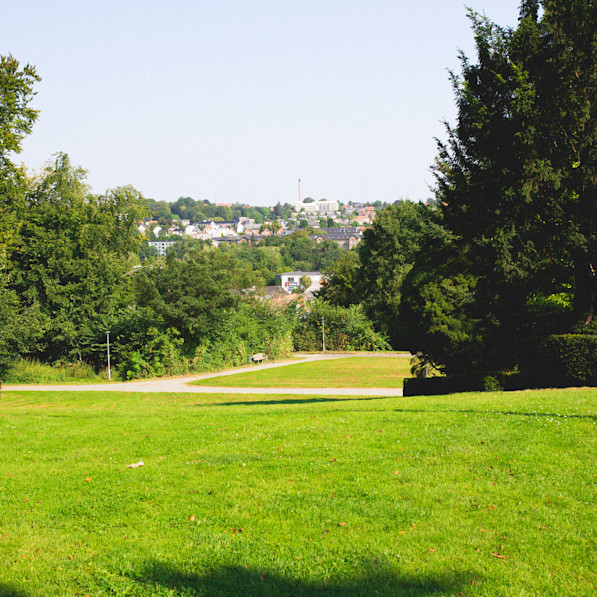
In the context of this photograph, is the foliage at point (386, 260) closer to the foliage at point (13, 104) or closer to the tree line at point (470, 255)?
the tree line at point (470, 255)

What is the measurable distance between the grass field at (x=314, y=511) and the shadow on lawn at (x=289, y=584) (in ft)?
0.04

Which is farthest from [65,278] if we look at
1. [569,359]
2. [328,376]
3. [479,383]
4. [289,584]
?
[289,584]

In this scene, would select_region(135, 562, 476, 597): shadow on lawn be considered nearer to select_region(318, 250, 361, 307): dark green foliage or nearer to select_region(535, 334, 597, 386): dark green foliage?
select_region(535, 334, 597, 386): dark green foliage

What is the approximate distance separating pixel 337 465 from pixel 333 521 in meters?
1.54

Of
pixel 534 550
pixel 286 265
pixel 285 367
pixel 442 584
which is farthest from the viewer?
pixel 286 265

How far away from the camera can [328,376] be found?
30.1 m

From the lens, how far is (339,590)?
383 centimetres

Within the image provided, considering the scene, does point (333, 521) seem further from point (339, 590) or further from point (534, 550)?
point (534, 550)

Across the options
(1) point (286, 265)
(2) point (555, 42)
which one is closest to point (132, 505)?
(2) point (555, 42)

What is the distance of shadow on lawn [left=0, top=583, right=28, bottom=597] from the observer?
151 inches

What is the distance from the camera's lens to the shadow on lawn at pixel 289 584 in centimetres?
379

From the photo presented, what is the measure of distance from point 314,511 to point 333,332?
40.6 metres

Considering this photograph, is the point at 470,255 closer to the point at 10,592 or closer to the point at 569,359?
the point at 569,359

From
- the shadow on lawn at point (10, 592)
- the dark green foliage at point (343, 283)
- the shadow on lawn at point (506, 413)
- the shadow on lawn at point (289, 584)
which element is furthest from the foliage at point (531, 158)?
the dark green foliage at point (343, 283)
